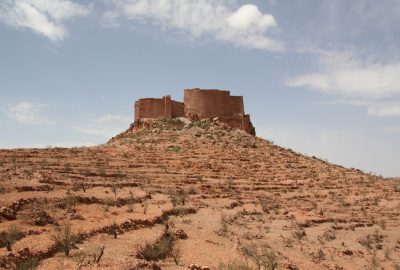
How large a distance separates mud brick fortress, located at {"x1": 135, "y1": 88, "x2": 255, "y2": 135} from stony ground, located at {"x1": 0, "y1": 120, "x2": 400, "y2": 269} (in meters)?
4.81

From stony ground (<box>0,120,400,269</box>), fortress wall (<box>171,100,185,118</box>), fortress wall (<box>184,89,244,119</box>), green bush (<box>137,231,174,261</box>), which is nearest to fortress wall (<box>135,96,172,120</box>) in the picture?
fortress wall (<box>171,100,185,118</box>)

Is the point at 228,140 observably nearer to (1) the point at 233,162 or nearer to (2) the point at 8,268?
(1) the point at 233,162

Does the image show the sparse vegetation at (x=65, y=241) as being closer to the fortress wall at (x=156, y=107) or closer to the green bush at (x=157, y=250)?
the green bush at (x=157, y=250)

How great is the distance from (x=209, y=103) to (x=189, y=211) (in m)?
17.3

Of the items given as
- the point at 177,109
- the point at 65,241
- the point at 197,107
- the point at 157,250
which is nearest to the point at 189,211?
the point at 157,250

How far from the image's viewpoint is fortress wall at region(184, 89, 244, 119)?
28953 millimetres

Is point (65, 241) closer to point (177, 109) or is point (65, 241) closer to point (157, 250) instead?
point (157, 250)

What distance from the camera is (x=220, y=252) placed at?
8.69 metres

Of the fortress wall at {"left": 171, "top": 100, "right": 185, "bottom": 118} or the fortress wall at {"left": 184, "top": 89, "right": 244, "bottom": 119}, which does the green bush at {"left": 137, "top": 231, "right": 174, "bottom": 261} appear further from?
the fortress wall at {"left": 171, "top": 100, "right": 185, "bottom": 118}

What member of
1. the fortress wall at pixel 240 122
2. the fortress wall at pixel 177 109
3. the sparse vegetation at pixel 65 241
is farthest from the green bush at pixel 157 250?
the fortress wall at pixel 177 109

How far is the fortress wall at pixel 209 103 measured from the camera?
95.0 feet

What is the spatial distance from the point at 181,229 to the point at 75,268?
12.6 feet

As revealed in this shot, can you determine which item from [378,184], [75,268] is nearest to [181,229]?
[75,268]

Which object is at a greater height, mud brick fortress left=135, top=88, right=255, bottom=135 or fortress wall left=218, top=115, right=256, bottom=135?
mud brick fortress left=135, top=88, right=255, bottom=135
